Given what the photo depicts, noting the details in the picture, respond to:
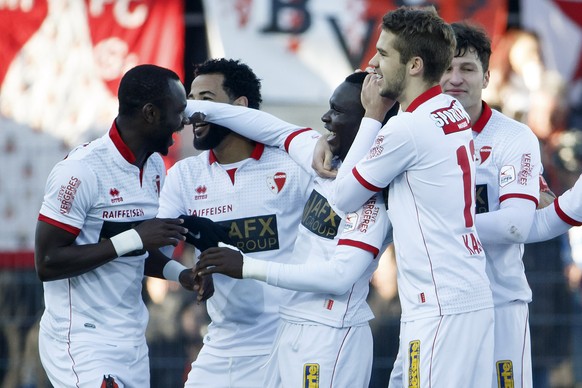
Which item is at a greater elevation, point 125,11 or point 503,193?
point 125,11

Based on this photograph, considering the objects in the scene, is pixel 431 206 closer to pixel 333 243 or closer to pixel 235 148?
pixel 333 243

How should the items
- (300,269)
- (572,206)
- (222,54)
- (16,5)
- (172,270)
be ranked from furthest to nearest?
1. (222,54)
2. (16,5)
3. (172,270)
4. (572,206)
5. (300,269)

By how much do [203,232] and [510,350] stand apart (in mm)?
1692

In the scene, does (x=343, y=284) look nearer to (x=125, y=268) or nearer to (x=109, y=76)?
(x=125, y=268)

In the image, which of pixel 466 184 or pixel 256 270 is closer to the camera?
pixel 466 184

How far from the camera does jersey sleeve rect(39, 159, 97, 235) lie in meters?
5.68

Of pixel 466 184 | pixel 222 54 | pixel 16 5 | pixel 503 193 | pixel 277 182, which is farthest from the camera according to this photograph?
pixel 222 54

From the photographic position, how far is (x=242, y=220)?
253 inches

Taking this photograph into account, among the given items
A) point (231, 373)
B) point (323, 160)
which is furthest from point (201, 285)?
point (323, 160)

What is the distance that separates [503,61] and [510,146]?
6248mm

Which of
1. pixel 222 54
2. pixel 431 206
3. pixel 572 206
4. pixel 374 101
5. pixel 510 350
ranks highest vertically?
pixel 222 54

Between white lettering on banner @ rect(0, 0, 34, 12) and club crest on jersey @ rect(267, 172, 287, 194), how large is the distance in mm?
6557

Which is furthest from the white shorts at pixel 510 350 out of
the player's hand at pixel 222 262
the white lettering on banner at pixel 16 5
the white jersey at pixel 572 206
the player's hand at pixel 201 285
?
the white lettering on banner at pixel 16 5

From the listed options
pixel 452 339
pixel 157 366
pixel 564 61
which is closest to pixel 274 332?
pixel 452 339
